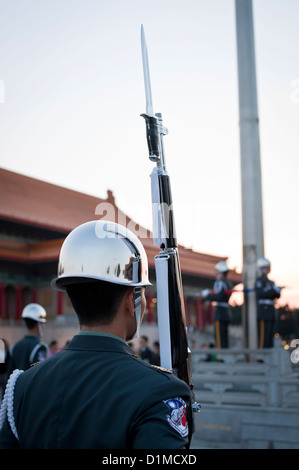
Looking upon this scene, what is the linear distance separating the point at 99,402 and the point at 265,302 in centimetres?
632

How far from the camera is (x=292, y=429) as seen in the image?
559cm

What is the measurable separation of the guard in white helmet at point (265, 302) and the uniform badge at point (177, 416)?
598 cm

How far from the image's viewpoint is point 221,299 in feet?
24.5

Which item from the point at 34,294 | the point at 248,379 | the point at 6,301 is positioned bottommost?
the point at 248,379

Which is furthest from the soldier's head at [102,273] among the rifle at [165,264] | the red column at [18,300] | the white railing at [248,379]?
the red column at [18,300]

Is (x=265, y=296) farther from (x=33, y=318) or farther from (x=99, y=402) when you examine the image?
→ (x=99, y=402)

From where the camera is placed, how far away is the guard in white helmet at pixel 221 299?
24.5 ft

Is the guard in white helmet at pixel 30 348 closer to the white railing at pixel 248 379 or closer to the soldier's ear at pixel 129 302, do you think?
the white railing at pixel 248 379

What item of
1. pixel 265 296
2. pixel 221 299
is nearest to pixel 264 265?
pixel 265 296

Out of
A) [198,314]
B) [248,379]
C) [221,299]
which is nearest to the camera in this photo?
[248,379]

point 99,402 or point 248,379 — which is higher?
point 99,402

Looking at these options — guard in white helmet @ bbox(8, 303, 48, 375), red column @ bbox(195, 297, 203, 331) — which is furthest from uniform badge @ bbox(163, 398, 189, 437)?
red column @ bbox(195, 297, 203, 331)

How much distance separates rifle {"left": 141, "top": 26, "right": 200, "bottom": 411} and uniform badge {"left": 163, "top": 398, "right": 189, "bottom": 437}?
0.60 meters
